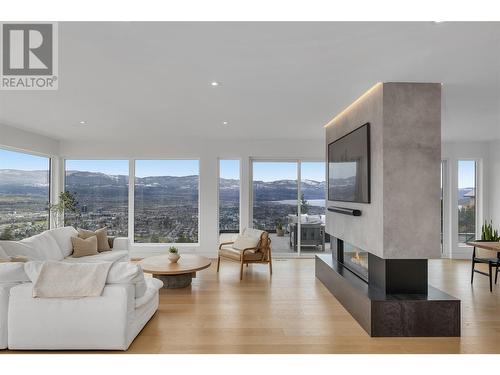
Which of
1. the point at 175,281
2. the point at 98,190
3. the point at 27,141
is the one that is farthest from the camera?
the point at 98,190

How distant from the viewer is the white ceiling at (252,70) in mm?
2258

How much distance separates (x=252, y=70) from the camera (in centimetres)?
296

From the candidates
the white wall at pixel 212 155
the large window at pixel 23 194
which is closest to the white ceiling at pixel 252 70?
the large window at pixel 23 194

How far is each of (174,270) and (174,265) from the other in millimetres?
309

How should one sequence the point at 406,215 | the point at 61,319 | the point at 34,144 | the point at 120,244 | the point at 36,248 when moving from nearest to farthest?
the point at 61,319, the point at 406,215, the point at 36,248, the point at 120,244, the point at 34,144

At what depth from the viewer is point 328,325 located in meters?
3.30

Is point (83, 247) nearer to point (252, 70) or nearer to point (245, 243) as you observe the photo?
point (245, 243)

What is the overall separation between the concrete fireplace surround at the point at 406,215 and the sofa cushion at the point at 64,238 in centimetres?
441

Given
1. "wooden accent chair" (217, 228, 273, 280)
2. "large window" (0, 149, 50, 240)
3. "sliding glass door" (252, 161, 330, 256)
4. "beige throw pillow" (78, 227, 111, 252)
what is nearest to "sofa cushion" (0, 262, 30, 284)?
"beige throw pillow" (78, 227, 111, 252)

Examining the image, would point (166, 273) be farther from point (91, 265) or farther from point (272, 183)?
point (272, 183)

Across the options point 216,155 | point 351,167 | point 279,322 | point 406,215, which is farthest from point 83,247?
point 406,215
